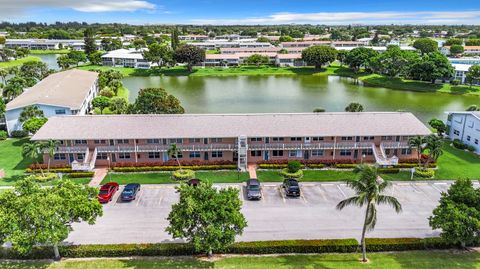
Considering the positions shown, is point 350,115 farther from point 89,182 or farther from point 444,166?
point 89,182

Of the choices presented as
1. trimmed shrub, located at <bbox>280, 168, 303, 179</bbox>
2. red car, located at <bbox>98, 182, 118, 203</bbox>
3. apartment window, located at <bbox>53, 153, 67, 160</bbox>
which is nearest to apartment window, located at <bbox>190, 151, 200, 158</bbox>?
red car, located at <bbox>98, 182, 118, 203</bbox>

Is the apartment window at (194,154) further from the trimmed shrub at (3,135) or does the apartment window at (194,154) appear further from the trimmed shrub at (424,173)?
the trimmed shrub at (3,135)

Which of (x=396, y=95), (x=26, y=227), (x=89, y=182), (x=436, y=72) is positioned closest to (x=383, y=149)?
(x=89, y=182)

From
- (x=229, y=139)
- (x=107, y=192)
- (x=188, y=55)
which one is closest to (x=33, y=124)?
(x=107, y=192)

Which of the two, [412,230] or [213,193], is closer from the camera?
[213,193]

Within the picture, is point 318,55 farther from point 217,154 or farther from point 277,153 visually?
point 217,154

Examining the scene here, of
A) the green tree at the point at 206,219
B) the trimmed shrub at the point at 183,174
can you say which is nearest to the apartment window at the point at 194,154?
the trimmed shrub at the point at 183,174
